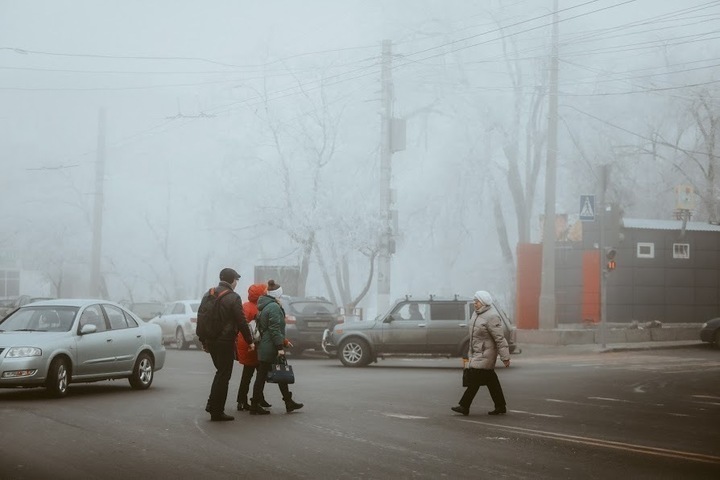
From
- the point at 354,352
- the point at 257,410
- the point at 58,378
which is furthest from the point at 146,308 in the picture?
the point at 257,410

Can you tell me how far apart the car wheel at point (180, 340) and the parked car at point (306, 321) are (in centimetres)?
666

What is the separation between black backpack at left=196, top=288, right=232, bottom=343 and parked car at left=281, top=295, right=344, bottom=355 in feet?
50.5

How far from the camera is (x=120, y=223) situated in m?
72.8

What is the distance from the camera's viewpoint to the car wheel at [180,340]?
35500 mm

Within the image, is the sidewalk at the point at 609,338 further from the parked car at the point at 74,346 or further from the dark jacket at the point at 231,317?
the dark jacket at the point at 231,317

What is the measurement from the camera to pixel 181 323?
116ft

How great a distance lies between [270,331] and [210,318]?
1.16m

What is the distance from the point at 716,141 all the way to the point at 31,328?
3980 centimetres

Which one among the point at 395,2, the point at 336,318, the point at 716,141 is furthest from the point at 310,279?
the point at 336,318

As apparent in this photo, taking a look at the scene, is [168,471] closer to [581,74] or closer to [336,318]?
[336,318]

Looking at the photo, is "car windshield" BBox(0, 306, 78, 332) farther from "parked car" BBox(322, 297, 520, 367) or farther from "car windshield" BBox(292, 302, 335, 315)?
"car windshield" BBox(292, 302, 335, 315)

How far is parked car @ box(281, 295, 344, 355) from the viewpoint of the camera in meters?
29.3

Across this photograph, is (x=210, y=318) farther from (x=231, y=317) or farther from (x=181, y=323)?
(x=181, y=323)

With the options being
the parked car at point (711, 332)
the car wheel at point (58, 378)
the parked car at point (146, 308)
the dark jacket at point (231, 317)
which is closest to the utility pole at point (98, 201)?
the parked car at point (146, 308)
